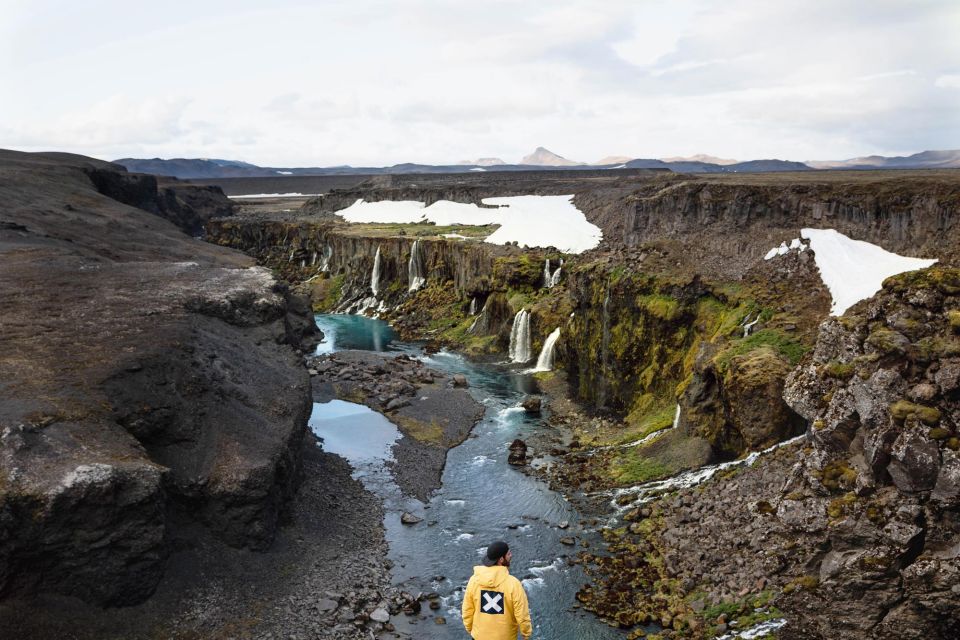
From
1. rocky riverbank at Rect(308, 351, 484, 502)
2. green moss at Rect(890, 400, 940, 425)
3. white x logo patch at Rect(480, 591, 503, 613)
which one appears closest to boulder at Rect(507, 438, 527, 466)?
rocky riverbank at Rect(308, 351, 484, 502)

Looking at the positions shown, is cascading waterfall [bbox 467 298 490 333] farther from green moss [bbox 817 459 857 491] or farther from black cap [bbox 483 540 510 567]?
black cap [bbox 483 540 510 567]

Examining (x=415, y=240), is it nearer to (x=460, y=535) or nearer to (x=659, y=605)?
(x=460, y=535)

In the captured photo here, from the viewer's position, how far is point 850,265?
31.5 meters

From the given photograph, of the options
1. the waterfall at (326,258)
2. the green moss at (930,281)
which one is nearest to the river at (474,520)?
the green moss at (930,281)

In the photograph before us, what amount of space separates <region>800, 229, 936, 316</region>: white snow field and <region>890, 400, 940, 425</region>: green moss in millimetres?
13034

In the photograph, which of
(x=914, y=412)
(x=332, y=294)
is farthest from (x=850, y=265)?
(x=332, y=294)

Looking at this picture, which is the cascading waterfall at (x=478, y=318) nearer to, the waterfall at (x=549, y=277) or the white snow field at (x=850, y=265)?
the waterfall at (x=549, y=277)

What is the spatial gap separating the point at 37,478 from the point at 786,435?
950 inches

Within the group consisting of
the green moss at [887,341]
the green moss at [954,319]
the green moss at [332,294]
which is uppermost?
the green moss at [954,319]

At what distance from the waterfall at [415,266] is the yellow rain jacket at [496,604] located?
66.8 m

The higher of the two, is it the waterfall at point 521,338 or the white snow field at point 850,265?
the white snow field at point 850,265

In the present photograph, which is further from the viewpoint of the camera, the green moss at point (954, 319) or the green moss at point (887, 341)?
the green moss at point (887, 341)

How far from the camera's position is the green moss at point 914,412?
15.0 meters

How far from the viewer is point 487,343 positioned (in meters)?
56.8
